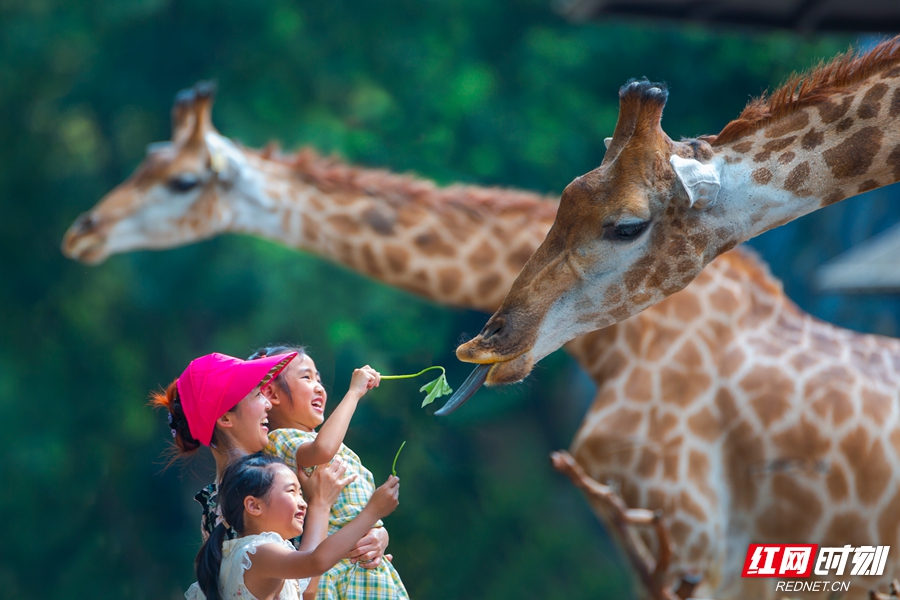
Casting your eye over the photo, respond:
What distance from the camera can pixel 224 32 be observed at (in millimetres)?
7457

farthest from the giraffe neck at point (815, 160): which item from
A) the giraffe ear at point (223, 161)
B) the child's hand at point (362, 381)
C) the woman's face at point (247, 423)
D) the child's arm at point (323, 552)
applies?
the giraffe ear at point (223, 161)

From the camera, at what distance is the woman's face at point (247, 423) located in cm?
192

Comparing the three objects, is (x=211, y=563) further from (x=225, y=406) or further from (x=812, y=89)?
(x=812, y=89)

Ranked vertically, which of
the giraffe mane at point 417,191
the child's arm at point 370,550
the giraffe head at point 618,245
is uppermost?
the giraffe mane at point 417,191

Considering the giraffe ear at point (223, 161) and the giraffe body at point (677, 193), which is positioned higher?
the giraffe ear at point (223, 161)

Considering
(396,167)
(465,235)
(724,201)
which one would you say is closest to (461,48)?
(396,167)

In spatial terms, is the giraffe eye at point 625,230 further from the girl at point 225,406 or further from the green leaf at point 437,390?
the girl at point 225,406

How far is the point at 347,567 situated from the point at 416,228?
2.05m

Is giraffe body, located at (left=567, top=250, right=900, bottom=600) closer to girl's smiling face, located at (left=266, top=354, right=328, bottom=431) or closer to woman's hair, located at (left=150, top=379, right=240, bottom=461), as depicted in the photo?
girl's smiling face, located at (left=266, top=354, right=328, bottom=431)

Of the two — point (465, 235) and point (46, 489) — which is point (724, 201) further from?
point (46, 489)

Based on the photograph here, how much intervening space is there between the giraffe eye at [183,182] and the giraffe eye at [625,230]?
269 cm

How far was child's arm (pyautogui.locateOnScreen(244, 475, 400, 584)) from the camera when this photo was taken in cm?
170

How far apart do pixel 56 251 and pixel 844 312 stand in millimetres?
5916

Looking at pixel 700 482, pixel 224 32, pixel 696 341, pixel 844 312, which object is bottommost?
pixel 700 482
